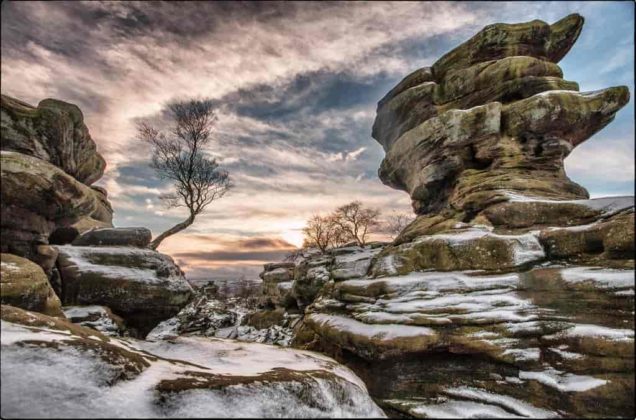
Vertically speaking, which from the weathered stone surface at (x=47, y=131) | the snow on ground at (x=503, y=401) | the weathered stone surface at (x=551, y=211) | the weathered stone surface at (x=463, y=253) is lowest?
the snow on ground at (x=503, y=401)

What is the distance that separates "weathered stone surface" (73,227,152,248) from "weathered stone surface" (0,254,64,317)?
6.58m

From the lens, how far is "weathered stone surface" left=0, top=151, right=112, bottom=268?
37.7 feet

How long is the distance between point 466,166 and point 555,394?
14391mm

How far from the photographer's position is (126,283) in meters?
15.4

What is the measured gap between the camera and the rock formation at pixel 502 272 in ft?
25.0

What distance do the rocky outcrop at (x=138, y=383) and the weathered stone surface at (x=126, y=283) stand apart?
314 inches

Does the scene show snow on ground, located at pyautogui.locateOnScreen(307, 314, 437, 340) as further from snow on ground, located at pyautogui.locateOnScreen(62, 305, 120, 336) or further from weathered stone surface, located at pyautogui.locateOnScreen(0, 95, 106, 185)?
weathered stone surface, located at pyautogui.locateOnScreen(0, 95, 106, 185)

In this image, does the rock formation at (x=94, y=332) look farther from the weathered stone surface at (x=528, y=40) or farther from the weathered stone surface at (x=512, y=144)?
the weathered stone surface at (x=528, y=40)

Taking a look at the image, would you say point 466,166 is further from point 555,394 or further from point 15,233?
point 15,233

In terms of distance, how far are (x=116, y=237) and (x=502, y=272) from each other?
20.4 m

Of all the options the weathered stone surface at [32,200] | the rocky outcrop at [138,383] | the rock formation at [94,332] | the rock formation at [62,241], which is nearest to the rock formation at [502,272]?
the rock formation at [94,332]

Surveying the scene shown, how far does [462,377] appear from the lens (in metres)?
8.70

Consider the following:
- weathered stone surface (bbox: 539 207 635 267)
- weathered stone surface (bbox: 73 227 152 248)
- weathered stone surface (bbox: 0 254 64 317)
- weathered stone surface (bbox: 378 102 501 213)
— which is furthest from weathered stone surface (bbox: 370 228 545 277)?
weathered stone surface (bbox: 73 227 152 248)

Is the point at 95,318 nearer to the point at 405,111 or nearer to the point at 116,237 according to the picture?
the point at 116,237
